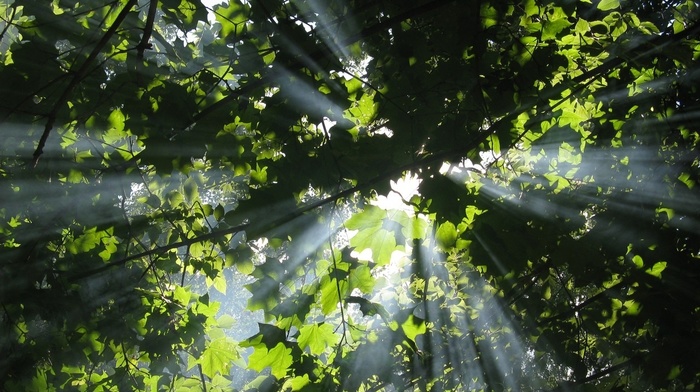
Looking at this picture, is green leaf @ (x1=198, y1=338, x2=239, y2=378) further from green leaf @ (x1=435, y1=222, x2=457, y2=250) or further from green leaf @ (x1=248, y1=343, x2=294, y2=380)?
green leaf @ (x1=435, y1=222, x2=457, y2=250)

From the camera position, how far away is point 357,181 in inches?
99.9

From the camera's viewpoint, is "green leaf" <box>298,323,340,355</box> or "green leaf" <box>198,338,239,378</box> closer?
"green leaf" <box>298,323,340,355</box>

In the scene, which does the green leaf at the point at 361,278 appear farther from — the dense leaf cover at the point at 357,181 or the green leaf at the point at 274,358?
the green leaf at the point at 274,358

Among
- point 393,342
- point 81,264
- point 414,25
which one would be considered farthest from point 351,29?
point 81,264

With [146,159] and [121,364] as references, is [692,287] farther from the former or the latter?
[121,364]

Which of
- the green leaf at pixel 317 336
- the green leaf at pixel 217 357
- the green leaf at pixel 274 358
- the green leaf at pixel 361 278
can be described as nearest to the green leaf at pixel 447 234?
the green leaf at pixel 361 278

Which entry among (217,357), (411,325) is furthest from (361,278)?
(217,357)

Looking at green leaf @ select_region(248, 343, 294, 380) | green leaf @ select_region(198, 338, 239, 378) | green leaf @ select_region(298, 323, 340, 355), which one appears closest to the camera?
green leaf @ select_region(248, 343, 294, 380)

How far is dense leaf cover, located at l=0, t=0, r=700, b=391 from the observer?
93.2 inches

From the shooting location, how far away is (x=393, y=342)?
7.78 ft

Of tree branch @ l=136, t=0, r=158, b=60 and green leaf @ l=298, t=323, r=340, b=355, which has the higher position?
tree branch @ l=136, t=0, r=158, b=60

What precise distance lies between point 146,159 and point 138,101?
0.90ft

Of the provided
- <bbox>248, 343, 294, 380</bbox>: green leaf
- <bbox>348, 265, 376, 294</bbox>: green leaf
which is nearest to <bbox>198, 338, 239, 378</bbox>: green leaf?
<bbox>248, 343, 294, 380</bbox>: green leaf

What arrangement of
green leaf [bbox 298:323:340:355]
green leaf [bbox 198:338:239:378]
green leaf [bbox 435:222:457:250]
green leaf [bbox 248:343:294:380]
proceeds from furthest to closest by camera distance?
1. green leaf [bbox 198:338:239:378]
2. green leaf [bbox 435:222:457:250]
3. green leaf [bbox 298:323:340:355]
4. green leaf [bbox 248:343:294:380]
